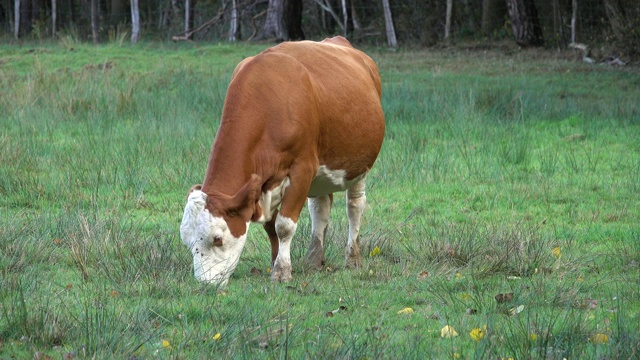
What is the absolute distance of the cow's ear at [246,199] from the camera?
223 inches

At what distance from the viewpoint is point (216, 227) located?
564cm

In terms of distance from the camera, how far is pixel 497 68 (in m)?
18.3

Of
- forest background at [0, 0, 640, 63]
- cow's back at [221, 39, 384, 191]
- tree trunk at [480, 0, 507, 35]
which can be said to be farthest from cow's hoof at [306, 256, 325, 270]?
tree trunk at [480, 0, 507, 35]

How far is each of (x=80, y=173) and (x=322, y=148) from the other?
152 inches

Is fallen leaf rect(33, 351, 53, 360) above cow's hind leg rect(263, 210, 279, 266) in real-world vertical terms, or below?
above

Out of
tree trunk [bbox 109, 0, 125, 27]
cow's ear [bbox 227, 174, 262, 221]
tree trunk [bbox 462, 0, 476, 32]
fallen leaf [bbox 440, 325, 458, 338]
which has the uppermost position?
→ cow's ear [bbox 227, 174, 262, 221]

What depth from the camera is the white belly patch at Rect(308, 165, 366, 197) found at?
6512 millimetres

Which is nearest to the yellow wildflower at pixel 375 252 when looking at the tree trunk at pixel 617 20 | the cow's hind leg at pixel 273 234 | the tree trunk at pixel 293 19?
the cow's hind leg at pixel 273 234

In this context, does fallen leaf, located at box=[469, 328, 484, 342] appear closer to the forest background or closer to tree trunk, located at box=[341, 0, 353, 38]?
the forest background

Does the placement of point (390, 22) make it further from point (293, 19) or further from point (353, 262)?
point (353, 262)

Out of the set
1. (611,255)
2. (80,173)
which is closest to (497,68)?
(80,173)

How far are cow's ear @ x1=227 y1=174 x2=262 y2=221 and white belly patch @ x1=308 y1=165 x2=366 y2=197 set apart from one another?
785 millimetres

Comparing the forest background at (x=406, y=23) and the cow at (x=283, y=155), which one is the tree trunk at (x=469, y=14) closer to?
the forest background at (x=406, y=23)

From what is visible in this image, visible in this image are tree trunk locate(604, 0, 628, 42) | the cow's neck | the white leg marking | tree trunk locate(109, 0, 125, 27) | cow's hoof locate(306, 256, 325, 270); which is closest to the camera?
the cow's neck
